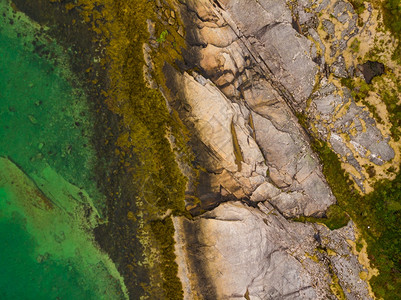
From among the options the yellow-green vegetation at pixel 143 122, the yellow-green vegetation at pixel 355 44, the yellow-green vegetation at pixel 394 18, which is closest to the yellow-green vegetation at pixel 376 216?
the yellow-green vegetation at pixel 355 44

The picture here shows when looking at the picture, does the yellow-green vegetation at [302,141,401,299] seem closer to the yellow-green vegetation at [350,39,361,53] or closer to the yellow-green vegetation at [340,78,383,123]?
the yellow-green vegetation at [340,78,383,123]

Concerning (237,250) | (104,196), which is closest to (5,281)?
(104,196)

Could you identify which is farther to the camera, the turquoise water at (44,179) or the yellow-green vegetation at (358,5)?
the yellow-green vegetation at (358,5)

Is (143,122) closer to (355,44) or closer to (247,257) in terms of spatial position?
(247,257)

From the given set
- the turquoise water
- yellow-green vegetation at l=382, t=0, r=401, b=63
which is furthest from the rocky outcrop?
the turquoise water

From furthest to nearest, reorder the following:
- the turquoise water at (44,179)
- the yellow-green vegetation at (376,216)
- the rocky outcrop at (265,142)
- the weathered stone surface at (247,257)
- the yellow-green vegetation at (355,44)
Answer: the yellow-green vegetation at (355,44) < the yellow-green vegetation at (376,216) < the turquoise water at (44,179) < the rocky outcrop at (265,142) < the weathered stone surface at (247,257)

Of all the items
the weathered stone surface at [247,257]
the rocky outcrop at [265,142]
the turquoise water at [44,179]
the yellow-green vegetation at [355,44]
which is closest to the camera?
the weathered stone surface at [247,257]

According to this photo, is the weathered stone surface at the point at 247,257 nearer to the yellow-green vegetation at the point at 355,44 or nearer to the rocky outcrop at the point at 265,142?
the rocky outcrop at the point at 265,142

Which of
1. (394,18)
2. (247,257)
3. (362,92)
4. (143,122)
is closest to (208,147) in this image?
(143,122)

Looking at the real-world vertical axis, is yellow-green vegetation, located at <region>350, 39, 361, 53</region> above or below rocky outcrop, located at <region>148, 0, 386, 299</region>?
above
